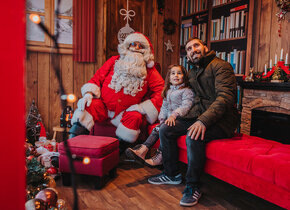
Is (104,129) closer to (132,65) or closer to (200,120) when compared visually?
(132,65)

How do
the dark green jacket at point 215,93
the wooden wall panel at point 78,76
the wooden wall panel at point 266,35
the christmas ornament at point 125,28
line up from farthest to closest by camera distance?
the christmas ornament at point 125,28 < the wooden wall panel at point 78,76 < the wooden wall panel at point 266,35 < the dark green jacket at point 215,93

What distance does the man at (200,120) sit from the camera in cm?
165

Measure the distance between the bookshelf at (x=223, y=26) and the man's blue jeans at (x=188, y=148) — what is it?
1.70 metres

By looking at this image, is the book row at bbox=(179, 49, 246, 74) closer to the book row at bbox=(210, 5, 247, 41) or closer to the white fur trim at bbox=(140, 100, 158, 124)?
the book row at bbox=(210, 5, 247, 41)

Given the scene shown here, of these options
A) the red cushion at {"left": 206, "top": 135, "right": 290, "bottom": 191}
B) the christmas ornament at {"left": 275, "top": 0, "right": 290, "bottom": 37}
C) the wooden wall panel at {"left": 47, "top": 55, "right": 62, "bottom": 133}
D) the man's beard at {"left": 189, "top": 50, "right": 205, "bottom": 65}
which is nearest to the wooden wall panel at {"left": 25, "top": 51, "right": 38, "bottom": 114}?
the wooden wall panel at {"left": 47, "top": 55, "right": 62, "bottom": 133}

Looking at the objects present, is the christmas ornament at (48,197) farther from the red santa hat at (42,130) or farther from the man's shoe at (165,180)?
the red santa hat at (42,130)

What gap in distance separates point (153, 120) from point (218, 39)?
1787 millimetres

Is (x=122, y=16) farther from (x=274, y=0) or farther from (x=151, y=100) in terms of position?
(x=274, y=0)

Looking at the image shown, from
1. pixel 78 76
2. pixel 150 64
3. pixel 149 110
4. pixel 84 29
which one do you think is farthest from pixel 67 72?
pixel 149 110

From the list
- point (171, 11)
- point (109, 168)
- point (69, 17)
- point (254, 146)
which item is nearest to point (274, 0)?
point (171, 11)

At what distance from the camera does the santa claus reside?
2279 mm

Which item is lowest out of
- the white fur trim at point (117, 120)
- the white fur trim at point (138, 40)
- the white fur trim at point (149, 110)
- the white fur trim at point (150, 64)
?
the white fur trim at point (117, 120)

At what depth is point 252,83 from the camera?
276 centimetres

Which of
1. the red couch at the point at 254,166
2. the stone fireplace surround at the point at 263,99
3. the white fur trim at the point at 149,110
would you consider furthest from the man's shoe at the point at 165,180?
the stone fireplace surround at the point at 263,99
